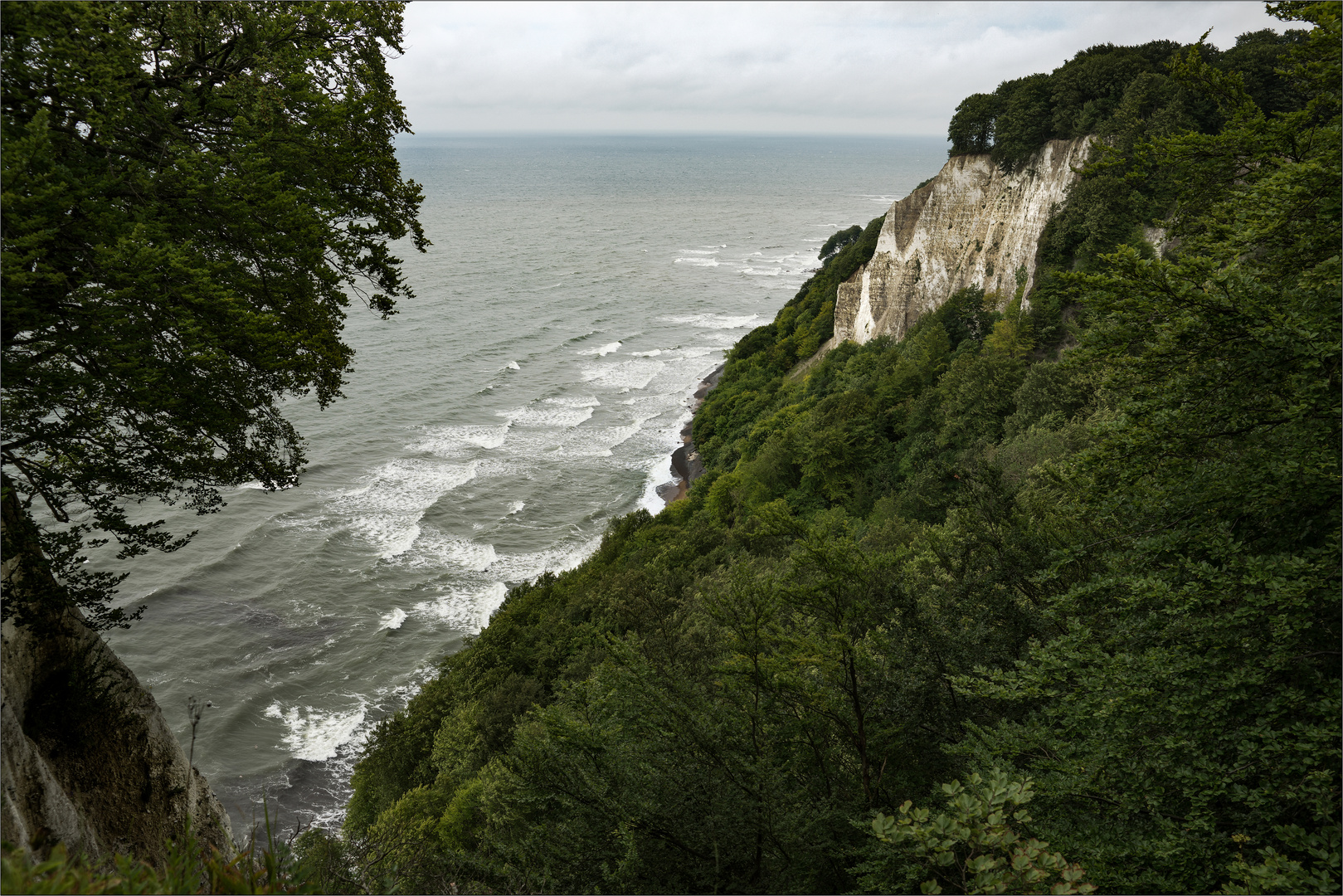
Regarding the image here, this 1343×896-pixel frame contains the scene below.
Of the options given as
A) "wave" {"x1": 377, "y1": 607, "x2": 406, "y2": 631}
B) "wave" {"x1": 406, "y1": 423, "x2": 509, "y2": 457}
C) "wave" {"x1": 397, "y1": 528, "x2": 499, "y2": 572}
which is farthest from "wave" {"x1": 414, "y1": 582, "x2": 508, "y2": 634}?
"wave" {"x1": 406, "y1": 423, "x2": 509, "y2": 457}

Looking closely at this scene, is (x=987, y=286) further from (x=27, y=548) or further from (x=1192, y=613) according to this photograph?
(x=27, y=548)

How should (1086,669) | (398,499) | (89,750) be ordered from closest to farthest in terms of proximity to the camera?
(1086,669) < (89,750) < (398,499)

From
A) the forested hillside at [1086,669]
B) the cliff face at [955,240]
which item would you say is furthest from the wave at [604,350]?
the forested hillside at [1086,669]

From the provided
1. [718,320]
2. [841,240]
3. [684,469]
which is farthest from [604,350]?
[841,240]

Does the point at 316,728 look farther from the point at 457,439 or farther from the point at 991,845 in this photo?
the point at 991,845

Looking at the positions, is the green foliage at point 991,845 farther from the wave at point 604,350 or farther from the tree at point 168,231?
the wave at point 604,350

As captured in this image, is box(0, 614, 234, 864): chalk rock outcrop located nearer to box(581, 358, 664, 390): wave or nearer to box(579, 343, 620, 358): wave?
box(581, 358, 664, 390): wave
